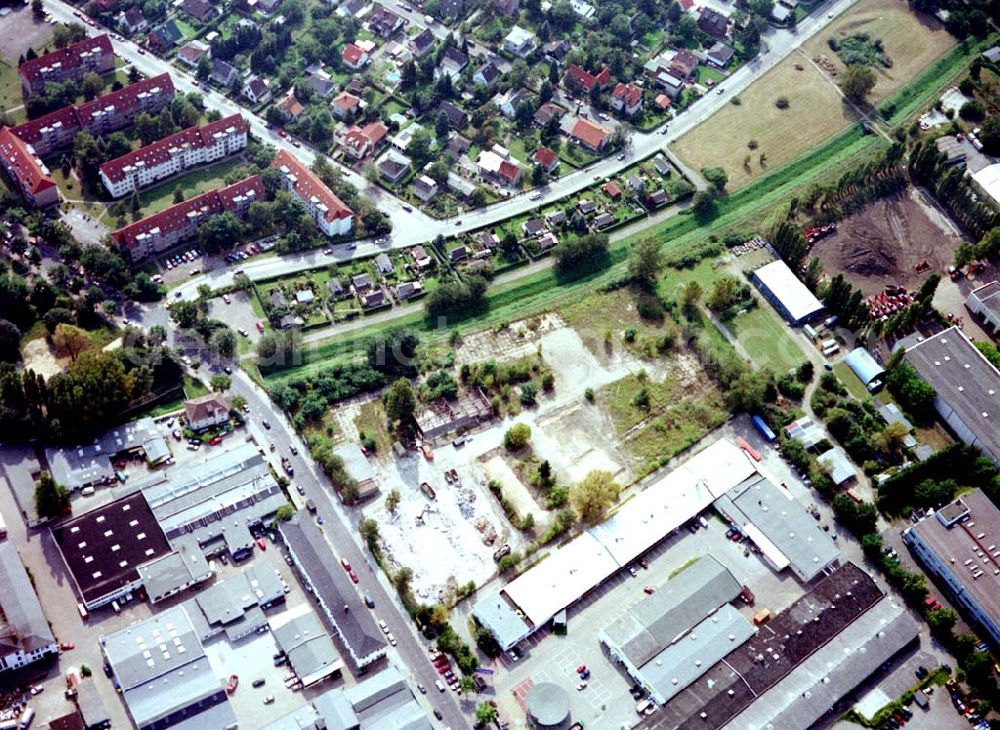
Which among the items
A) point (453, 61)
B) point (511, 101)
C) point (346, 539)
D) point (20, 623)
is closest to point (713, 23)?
point (511, 101)

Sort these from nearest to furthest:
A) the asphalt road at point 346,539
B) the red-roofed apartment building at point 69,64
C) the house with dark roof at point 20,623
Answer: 1. the house with dark roof at point 20,623
2. the asphalt road at point 346,539
3. the red-roofed apartment building at point 69,64

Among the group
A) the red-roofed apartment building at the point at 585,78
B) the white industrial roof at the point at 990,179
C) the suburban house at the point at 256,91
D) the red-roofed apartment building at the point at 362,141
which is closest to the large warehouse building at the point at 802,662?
the white industrial roof at the point at 990,179

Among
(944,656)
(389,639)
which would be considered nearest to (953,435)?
(944,656)

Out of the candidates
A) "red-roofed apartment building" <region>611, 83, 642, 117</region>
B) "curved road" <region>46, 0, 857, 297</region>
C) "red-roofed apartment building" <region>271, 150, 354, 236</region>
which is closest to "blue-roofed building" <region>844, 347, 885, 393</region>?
"curved road" <region>46, 0, 857, 297</region>

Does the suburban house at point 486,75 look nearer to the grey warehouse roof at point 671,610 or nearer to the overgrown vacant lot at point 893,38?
the overgrown vacant lot at point 893,38

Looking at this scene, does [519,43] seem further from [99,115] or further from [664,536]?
[664,536]

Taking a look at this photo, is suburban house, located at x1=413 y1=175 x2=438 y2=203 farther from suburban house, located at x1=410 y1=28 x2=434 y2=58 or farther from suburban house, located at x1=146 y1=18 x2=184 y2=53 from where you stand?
suburban house, located at x1=146 y1=18 x2=184 y2=53
